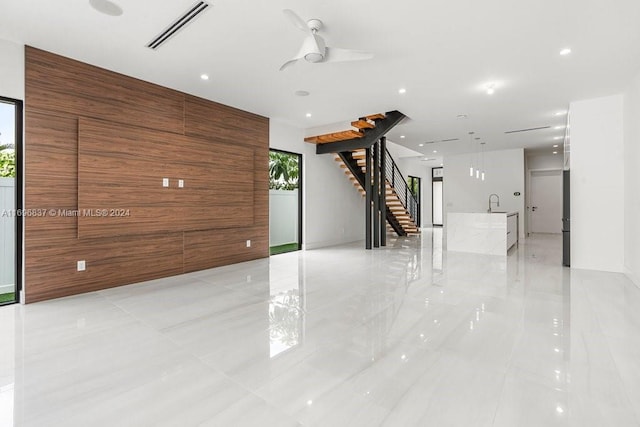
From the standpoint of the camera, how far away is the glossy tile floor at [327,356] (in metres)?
1.86

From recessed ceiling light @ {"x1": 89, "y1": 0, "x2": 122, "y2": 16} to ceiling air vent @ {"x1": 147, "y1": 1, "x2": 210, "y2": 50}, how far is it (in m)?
0.47

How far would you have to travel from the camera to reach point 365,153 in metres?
8.61

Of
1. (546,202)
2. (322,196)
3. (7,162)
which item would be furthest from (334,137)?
(546,202)

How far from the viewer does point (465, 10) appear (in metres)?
3.15

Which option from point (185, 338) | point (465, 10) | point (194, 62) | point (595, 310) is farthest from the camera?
point (194, 62)

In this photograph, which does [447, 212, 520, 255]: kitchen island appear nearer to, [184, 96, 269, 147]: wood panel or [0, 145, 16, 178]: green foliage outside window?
[184, 96, 269, 147]: wood panel

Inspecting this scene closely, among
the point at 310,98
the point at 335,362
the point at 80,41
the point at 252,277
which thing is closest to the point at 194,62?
the point at 80,41

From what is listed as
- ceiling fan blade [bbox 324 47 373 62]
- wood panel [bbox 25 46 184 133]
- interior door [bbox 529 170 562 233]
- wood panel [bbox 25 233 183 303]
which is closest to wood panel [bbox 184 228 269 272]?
wood panel [bbox 25 233 183 303]

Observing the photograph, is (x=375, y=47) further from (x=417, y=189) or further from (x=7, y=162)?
(x=417, y=189)

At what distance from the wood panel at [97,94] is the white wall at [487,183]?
→ 9.53m

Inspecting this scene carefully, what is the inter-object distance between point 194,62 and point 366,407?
447 centimetres

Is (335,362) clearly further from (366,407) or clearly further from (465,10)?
(465,10)

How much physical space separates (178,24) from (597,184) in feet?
23.2

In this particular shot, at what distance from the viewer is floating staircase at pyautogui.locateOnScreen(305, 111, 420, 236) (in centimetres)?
720
